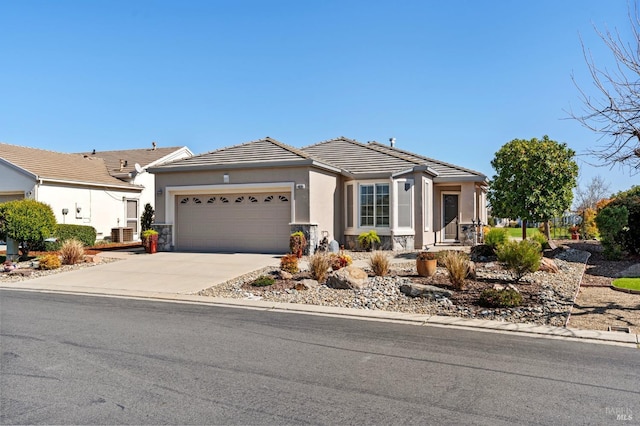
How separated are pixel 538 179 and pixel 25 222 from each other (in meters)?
18.6

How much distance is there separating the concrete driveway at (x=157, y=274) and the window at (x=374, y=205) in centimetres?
455

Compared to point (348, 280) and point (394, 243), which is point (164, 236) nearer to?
point (394, 243)

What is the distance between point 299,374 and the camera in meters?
5.72

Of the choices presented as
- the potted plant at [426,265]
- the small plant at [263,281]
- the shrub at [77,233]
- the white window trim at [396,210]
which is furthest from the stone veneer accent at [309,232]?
the shrub at [77,233]

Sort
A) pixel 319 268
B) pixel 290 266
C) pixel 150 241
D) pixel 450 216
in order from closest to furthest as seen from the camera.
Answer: pixel 319 268 → pixel 290 266 → pixel 150 241 → pixel 450 216

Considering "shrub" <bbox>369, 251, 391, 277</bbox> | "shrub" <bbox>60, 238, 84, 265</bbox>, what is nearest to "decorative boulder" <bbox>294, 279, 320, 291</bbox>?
"shrub" <bbox>369, 251, 391, 277</bbox>

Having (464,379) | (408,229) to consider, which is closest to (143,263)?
(408,229)

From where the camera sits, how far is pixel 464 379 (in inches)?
219

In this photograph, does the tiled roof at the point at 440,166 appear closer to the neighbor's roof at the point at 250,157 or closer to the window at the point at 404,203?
the window at the point at 404,203

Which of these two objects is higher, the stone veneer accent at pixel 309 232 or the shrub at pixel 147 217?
the shrub at pixel 147 217

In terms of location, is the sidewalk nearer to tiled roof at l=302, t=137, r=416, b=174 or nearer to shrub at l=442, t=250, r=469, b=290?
shrub at l=442, t=250, r=469, b=290

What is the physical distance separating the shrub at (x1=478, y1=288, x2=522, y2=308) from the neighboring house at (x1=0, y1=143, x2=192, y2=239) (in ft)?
67.0

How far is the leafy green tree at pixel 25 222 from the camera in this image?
1700 centimetres

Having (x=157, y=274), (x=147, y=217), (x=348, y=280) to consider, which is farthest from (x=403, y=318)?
(x=147, y=217)
